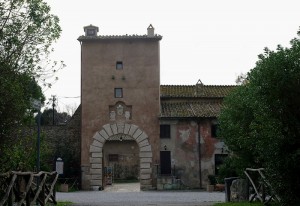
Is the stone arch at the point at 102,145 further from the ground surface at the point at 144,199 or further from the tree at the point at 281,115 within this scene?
the tree at the point at 281,115

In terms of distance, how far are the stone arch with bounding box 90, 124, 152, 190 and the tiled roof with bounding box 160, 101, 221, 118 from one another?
7.26ft

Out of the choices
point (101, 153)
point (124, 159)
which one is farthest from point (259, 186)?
point (124, 159)

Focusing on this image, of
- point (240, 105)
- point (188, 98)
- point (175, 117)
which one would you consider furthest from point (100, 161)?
point (240, 105)

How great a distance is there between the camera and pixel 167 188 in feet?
115

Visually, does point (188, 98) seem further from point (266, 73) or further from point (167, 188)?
point (266, 73)

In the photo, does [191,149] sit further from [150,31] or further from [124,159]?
[124,159]

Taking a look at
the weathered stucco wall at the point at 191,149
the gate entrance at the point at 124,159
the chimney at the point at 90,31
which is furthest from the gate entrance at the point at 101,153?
the gate entrance at the point at 124,159

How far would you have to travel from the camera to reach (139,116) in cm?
3647

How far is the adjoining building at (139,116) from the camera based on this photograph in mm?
36062

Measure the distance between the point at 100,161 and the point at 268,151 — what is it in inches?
942

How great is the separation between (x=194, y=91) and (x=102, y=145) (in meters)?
9.03

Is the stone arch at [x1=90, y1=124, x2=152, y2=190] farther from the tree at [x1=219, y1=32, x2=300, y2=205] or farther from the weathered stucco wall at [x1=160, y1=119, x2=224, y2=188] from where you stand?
the tree at [x1=219, y1=32, x2=300, y2=205]

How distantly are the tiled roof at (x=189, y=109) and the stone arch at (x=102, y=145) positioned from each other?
7.26ft

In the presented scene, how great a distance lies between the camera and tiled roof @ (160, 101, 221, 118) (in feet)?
120
